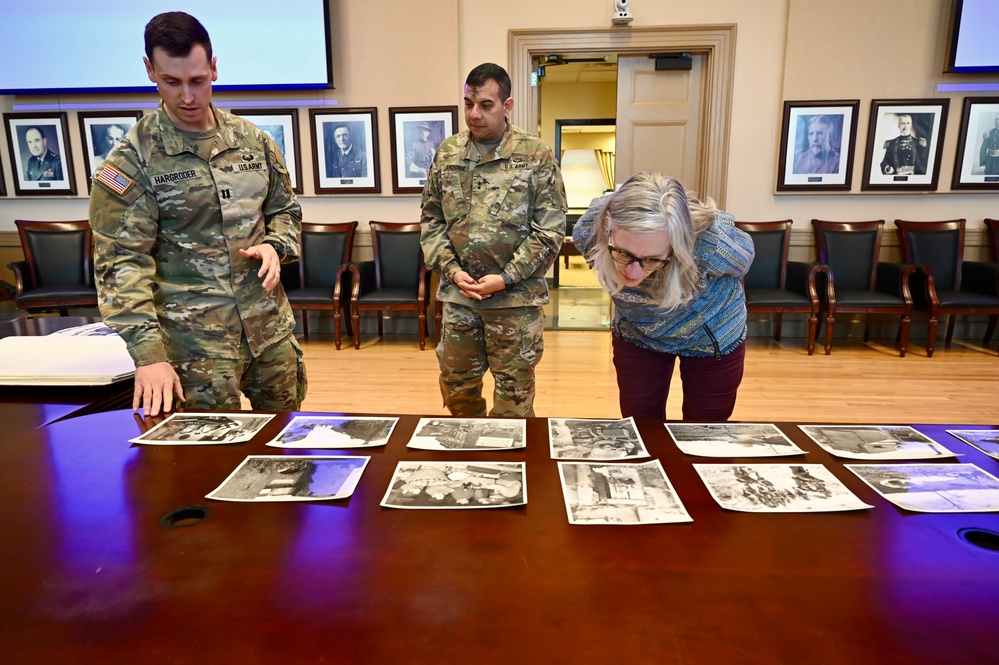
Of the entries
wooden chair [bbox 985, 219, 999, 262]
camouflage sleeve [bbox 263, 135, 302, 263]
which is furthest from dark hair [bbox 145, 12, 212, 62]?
wooden chair [bbox 985, 219, 999, 262]

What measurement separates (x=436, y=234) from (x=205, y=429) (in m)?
1.39

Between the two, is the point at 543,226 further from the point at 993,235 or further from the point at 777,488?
the point at 993,235

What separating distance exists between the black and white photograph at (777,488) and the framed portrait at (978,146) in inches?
202

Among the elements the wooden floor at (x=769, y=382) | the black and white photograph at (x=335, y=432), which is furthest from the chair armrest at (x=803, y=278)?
the black and white photograph at (x=335, y=432)

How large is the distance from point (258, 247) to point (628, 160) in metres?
4.21

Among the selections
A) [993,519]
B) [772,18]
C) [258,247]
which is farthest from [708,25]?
[993,519]

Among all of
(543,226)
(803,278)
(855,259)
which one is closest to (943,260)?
(855,259)

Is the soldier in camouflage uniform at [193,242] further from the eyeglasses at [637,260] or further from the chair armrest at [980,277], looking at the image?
the chair armrest at [980,277]

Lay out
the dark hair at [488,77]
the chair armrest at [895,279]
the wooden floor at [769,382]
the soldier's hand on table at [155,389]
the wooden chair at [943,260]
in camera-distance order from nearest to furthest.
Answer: the soldier's hand on table at [155,389] < the dark hair at [488,77] < the wooden floor at [769,382] < the chair armrest at [895,279] < the wooden chair at [943,260]

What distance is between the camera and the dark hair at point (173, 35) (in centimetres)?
133

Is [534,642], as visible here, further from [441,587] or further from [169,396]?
[169,396]

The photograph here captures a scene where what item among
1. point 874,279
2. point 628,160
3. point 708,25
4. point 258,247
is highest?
point 708,25

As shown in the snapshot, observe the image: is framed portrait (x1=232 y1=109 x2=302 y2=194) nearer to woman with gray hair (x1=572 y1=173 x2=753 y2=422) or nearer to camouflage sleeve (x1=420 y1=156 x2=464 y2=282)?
camouflage sleeve (x1=420 y1=156 x2=464 y2=282)

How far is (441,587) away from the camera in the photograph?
0.69 m
